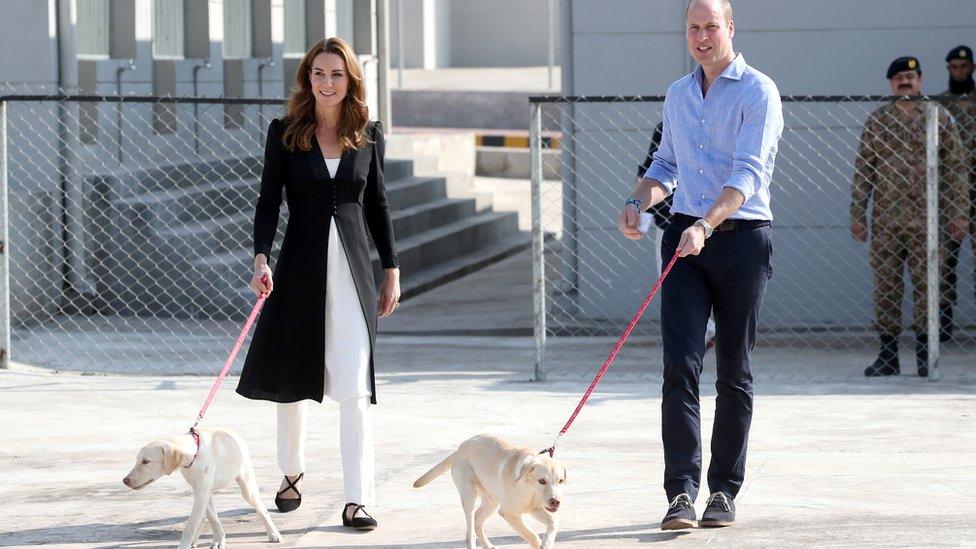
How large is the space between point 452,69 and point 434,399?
2000 cm

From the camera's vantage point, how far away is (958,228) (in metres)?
8.37

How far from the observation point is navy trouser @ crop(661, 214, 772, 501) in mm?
4691

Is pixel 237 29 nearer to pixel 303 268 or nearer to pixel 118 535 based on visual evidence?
pixel 303 268

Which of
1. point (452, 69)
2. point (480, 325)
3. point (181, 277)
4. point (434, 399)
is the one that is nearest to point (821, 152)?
point (480, 325)

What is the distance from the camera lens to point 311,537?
4.84 metres

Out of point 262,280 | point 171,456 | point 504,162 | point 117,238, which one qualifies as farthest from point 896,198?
point 504,162

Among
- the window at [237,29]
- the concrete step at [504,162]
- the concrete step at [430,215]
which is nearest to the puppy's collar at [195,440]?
the concrete step at [430,215]

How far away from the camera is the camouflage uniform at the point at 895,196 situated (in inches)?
315

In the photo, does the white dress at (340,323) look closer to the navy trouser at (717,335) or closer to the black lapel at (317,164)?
the black lapel at (317,164)

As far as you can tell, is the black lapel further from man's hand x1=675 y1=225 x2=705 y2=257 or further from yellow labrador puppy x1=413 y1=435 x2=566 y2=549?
man's hand x1=675 y1=225 x2=705 y2=257

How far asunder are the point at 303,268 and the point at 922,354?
13.9 ft

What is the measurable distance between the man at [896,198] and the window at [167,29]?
614cm

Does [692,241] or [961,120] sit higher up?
[961,120]

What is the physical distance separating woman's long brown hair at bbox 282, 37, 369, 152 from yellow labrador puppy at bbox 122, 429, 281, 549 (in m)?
1.02
